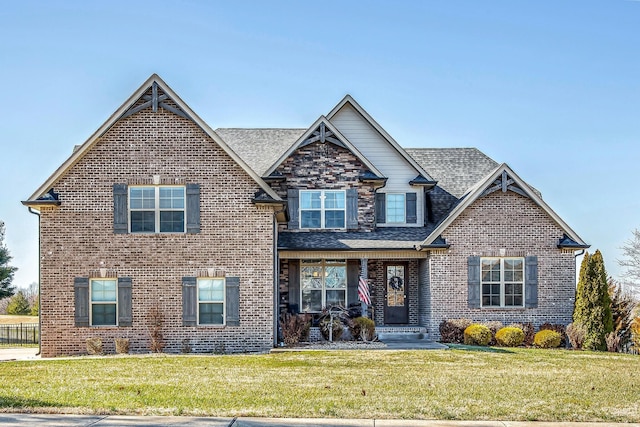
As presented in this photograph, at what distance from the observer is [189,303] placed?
779 inches

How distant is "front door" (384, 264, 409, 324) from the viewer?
966 inches

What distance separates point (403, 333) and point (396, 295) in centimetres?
201

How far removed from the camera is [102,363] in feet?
52.9

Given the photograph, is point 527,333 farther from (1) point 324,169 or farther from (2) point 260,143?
(2) point 260,143

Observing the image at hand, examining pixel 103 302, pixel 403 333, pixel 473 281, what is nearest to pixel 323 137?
pixel 473 281

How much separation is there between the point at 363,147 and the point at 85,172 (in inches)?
390

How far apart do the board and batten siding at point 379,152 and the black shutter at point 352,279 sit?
2633 mm

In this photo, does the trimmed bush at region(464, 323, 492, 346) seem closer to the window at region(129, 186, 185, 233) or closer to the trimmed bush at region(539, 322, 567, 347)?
the trimmed bush at region(539, 322, 567, 347)

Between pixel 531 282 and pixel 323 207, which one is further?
pixel 323 207

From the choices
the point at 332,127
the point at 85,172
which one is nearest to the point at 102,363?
the point at 85,172

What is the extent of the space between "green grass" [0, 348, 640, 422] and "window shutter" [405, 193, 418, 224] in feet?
26.3

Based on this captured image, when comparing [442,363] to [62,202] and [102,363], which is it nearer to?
[102,363]

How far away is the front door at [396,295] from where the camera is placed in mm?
24547

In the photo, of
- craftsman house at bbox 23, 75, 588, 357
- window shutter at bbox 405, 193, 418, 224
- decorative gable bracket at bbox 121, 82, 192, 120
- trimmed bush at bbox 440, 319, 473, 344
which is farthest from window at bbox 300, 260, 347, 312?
decorative gable bracket at bbox 121, 82, 192, 120
